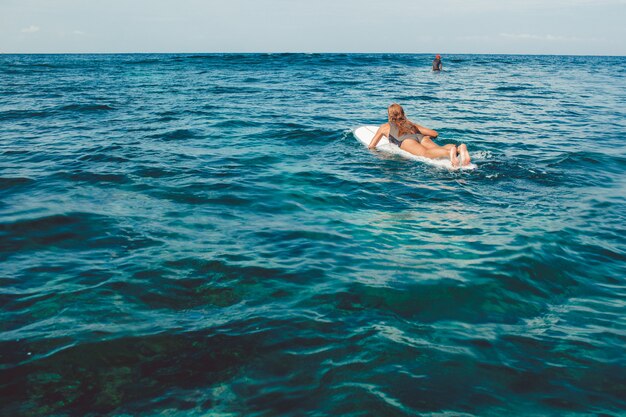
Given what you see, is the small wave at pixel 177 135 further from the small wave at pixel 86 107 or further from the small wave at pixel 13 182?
the small wave at pixel 86 107

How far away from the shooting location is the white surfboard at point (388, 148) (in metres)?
10.2

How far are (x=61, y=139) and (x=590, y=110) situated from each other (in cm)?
2112

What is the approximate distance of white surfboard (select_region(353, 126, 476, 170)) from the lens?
1018 cm

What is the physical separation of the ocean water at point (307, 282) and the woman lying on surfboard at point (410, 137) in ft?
1.50

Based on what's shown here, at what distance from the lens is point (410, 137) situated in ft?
36.2

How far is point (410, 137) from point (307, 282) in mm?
6831

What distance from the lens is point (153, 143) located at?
40.4 ft

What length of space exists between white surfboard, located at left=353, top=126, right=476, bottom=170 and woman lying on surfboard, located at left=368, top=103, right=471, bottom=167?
0.09 meters

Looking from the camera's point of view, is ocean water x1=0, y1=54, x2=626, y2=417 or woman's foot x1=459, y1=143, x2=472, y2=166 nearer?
ocean water x1=0, y1=54, x2=626, y2=417

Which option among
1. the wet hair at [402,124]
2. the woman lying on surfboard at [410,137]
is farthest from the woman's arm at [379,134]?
the wet hair at [402,124]

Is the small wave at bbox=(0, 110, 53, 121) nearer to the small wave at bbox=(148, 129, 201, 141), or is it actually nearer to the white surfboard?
the small wave at bbox=(148, 129, 201, 141)

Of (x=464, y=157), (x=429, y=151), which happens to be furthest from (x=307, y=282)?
(x=429, y=151)

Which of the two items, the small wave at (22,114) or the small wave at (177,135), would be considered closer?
the small wave at (177,135)

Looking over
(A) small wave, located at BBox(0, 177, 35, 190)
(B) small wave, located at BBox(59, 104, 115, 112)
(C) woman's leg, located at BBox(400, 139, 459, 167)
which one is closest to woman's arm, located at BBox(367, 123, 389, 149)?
(C) woman's leg, located at BBox(400, 139, 459, 167)
